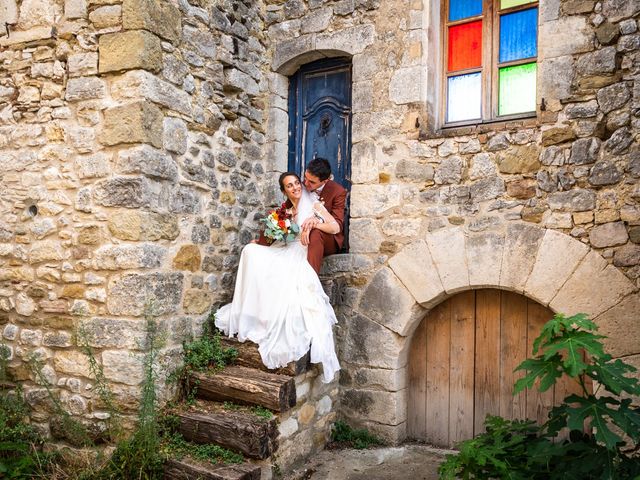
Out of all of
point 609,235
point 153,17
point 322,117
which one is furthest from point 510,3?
point 153,17

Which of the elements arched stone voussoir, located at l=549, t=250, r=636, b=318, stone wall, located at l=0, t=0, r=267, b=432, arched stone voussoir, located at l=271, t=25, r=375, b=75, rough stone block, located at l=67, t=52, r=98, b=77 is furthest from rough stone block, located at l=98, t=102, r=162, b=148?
arched stone voussoir, located at l=549, t=250, r=636, b=318

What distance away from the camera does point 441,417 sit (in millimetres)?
4094

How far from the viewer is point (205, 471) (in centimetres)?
299

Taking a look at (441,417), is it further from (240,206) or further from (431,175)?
(240,206)

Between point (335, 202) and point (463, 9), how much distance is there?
1687 millimetres

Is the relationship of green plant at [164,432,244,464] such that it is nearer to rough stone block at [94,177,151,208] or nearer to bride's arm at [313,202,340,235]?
rough stone block at [94,177,151,208]

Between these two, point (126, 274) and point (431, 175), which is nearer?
point (126, 274)

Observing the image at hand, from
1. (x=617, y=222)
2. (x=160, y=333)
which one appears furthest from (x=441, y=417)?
(x=160, y=333)

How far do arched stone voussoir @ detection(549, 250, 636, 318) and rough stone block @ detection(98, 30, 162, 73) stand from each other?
9.43 ft

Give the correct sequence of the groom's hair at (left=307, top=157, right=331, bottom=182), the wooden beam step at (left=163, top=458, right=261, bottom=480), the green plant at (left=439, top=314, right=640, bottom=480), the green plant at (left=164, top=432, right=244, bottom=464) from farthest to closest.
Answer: the groom's hair at (left=307, top=157, right=331, bottom=182)
the green plant at (left=164, top=432, right=244, bottom=464)
the wooden beam step at (left=163, top=458, right=261, bottom=480)
the green plant at (left=439, top=314, right=640, bottom=480)

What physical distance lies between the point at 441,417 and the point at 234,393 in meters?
1.63

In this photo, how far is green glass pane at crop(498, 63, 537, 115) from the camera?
376 cm

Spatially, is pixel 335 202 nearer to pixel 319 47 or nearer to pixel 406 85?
pixel 406 85

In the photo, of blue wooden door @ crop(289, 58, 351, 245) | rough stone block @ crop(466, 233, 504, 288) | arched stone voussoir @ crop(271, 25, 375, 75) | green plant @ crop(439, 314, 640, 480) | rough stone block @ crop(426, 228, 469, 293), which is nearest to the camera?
green plant @ crop(439, 314, 640, 480)
